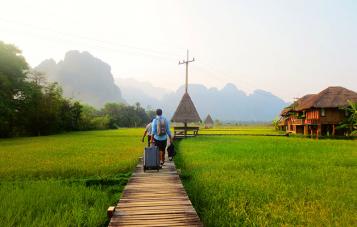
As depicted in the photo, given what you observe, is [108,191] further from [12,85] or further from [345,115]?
[345,115]

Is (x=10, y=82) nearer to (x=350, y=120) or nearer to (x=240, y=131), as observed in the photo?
(x=240, y=131)

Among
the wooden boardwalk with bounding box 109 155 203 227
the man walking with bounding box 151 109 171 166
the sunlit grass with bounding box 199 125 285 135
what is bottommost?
the wooden boardwalk with bounding box 109 155 203 227

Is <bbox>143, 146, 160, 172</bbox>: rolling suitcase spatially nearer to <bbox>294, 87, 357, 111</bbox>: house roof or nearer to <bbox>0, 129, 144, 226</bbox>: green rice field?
<bbox>0, 129, 144, 226</bbox>: green rice field

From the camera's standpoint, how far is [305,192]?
819cm

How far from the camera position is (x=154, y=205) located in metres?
6.20

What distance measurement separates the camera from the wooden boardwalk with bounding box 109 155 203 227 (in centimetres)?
521

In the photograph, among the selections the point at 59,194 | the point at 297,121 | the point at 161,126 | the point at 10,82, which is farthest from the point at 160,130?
the point at 297,121

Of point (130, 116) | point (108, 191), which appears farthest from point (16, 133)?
point (130, 116)

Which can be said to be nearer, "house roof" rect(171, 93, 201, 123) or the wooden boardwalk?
the wooden boardwalk

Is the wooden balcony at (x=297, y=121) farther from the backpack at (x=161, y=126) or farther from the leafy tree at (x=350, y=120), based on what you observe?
the backpack at (x=161, y=126)

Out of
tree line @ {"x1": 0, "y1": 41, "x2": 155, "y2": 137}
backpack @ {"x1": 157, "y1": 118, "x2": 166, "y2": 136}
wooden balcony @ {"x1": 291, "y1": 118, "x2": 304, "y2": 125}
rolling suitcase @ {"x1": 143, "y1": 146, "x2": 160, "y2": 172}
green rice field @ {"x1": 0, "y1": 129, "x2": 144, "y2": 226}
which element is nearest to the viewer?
green rice field @ {"x1": 0, "y1": 129, "x2": 144, "y2": 226}

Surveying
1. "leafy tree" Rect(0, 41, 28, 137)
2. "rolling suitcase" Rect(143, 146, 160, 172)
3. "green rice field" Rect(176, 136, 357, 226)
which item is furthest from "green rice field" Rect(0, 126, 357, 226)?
"leafy tree" Rect(0, 41, 28, 137)

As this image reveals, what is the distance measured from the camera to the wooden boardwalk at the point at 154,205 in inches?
205

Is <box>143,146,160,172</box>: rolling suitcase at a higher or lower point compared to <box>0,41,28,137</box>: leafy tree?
lower
